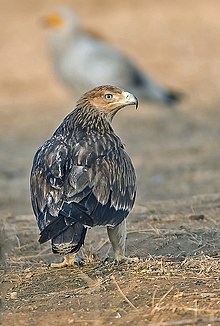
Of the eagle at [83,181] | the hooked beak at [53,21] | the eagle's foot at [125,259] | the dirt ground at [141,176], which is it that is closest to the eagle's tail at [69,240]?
the eagle at [83,181]

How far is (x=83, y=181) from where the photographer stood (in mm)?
5809

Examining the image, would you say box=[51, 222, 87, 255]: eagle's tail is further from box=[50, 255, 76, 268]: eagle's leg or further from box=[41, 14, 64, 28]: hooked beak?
box=[41, 14, 64, 28]: hooked beak

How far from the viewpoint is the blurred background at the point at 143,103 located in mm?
11914

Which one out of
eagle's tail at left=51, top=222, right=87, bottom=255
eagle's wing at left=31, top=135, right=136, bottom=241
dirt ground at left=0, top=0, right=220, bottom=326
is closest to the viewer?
dirt ground at left=0, top=0, right=220, bottom=326

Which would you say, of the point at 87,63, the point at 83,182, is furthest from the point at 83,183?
the point at 87,63

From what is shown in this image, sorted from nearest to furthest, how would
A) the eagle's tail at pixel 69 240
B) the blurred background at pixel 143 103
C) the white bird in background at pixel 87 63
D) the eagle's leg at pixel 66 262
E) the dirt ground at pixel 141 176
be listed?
the dirt ground at pixel 141 176, the eagle's tail at pixel 69 240, the eagle's leg at pixel 66 262, the blurred background at pixel 143 103, the white bird in background at pixel 87 63

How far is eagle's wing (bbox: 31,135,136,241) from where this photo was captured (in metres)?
5.68

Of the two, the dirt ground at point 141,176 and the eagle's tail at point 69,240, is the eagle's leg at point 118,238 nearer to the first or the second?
the dirt ground at point 141,176

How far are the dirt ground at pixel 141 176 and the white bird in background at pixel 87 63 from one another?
53 centimetres

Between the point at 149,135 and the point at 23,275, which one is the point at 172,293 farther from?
the point at 149,135

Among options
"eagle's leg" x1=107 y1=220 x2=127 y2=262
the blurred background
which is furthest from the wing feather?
the blurred background

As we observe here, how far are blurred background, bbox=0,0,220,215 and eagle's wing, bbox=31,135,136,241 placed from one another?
3111mm

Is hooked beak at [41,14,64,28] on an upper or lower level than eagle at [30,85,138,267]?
upper

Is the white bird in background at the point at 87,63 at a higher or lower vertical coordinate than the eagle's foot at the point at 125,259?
higher
